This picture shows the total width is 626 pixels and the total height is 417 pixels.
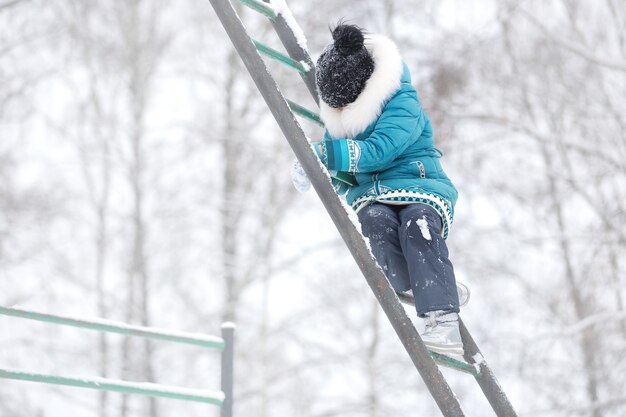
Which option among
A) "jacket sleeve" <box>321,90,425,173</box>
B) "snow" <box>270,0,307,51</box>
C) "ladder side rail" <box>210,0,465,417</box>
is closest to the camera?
"ladder side rail" <box>210,0,465,417</box>

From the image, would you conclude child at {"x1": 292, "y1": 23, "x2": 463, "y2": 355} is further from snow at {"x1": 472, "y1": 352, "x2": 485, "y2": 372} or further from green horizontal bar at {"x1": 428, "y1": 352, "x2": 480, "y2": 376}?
snow at {"x1": 472, "y1": 352, "x2": 485, "y2": 372}

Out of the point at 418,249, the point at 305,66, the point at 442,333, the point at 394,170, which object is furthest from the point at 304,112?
the point at 442,333

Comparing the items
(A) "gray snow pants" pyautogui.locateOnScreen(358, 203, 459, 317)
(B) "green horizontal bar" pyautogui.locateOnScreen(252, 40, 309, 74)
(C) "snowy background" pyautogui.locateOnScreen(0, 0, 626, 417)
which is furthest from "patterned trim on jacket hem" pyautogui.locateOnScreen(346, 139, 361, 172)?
(C) "snowy background" pyautogui.locateOnScreen(0, 0, 626, 417)

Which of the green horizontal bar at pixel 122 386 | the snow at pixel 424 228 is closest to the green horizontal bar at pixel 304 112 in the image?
the snow at pixel 424 228

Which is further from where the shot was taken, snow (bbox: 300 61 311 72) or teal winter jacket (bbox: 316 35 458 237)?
snow (bbox: 300 61 311 72)

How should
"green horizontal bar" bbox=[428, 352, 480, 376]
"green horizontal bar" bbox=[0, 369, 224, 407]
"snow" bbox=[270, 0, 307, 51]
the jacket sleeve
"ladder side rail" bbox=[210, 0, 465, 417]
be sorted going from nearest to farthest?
"ladder side rail" bbox=[210, 0, 465, 417] < the jacket sleeve < "green horizontal bar" bbox=[428, 352, 480, 376] < "green horizontal bar" bbox=[0, 369, 224, 407] < "snow" bbox=[270, 0, 307, 51]

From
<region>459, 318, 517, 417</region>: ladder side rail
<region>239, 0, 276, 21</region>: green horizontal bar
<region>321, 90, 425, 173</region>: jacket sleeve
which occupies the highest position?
<region>239, 0, 276, 21</region>: green horizontal bar

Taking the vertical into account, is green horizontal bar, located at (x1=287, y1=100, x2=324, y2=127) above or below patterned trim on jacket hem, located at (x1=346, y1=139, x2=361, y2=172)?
above

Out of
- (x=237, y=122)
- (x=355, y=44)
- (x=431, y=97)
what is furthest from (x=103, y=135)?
(x=355, y=44)

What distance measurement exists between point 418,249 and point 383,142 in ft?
1.15

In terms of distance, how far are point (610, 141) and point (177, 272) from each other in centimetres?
575

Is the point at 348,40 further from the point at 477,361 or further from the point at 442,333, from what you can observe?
the point at 477,361

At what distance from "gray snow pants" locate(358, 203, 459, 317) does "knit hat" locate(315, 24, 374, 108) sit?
371 millimetres

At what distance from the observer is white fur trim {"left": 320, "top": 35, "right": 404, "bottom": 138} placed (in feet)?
9.55
